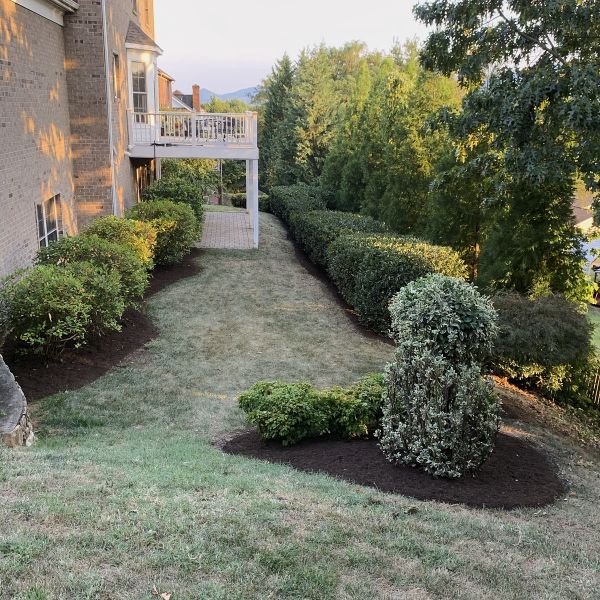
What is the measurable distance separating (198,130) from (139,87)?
258 cm

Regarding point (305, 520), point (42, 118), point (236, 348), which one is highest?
point (42, 118)

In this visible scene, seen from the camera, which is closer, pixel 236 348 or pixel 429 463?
pixel 429 463

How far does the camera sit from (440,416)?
4.98 m

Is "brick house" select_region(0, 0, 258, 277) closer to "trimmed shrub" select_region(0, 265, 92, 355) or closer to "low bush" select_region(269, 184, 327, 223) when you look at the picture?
"trimmed shrub" select_region(0, 265, 92, 355)

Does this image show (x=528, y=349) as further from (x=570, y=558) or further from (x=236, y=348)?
(x=570, y=558)

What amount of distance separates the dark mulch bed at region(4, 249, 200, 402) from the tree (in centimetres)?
690

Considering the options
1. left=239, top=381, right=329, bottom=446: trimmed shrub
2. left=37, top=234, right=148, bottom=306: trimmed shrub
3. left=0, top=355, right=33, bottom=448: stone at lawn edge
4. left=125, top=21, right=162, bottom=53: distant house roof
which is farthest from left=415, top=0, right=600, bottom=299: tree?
left=125, top=21, right=162, bottom=53: distant house roof

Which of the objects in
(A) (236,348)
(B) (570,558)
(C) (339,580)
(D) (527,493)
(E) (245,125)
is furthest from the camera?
(E) (245,125)

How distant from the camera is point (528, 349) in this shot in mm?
8945

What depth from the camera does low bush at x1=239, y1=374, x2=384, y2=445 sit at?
587cm

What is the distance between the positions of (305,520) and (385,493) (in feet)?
3.69

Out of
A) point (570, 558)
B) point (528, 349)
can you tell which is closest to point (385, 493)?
point (570, 558)

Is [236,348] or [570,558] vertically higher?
[570,558]

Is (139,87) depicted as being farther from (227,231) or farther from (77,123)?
(227,231)
